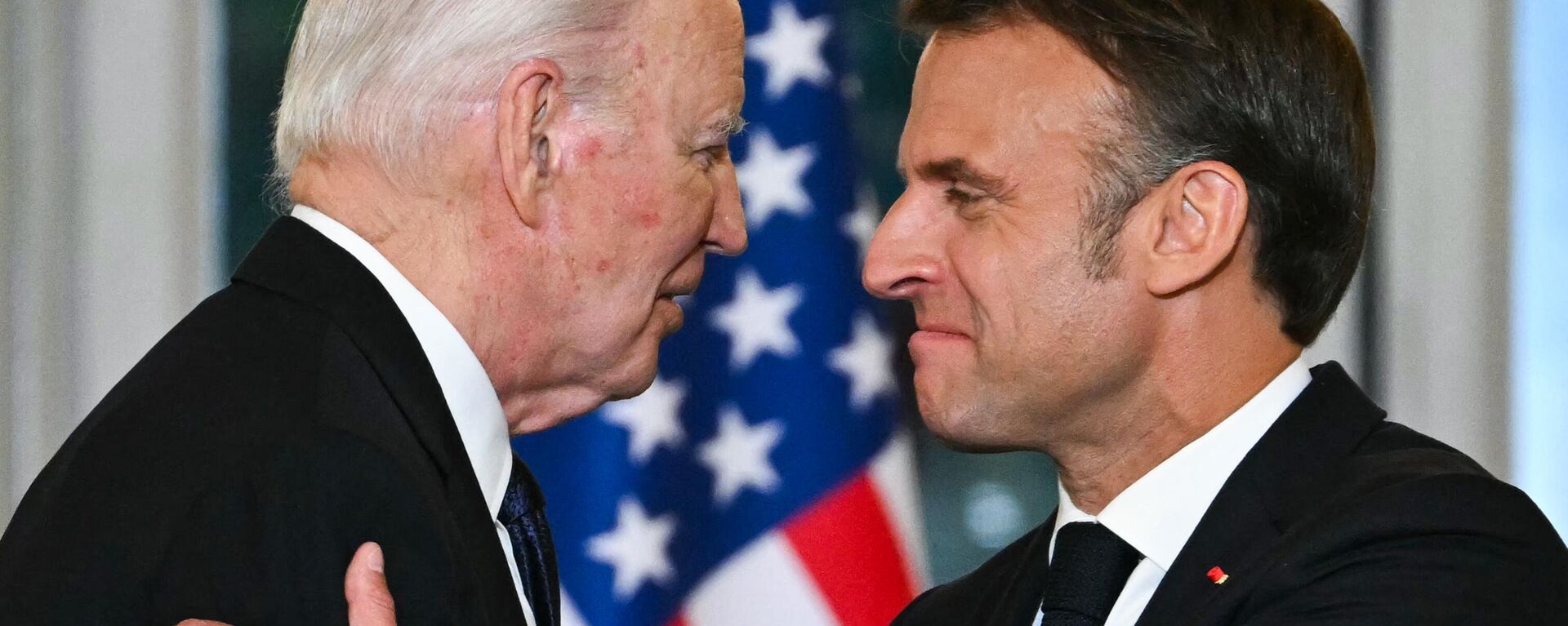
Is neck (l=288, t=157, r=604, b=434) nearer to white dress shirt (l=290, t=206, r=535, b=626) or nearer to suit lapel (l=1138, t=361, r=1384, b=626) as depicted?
white dress shirt (l=290, t=206, r=535, b=626)

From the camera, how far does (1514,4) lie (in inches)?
116

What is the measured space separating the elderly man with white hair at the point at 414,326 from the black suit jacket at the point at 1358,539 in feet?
2.19

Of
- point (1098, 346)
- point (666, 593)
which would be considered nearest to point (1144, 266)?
point (1098, 346)

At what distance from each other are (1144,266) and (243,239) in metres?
2.09

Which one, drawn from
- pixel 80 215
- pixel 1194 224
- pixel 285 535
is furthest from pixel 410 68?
pixel 80 215

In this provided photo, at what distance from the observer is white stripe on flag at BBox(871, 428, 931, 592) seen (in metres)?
2.98

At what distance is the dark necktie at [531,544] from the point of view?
175 centimetres

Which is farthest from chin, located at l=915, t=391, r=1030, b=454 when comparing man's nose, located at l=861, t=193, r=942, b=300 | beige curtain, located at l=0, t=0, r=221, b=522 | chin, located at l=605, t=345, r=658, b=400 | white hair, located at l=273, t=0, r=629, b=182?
beige curtain, located at l=0, t=0, r=221, b=522

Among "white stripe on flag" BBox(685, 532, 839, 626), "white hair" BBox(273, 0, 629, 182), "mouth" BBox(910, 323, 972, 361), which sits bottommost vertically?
"white stripe on flag" BBox(685, 532, 839, 626)

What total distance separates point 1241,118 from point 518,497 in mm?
950

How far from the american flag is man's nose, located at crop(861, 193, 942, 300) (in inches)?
36.2

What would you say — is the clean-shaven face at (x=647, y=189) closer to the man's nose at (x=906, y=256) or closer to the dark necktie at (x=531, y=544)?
the dark necktie at (x=531, y=544)

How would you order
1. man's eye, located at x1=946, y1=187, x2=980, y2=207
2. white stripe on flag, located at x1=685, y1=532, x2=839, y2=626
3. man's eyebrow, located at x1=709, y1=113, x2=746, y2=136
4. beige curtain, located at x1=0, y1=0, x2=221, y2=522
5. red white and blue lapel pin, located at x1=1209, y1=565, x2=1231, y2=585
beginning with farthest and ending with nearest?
beige curtain, located at x1=0, y1=0, x2=221, y2=522 → white stripe on flag, located at x1=685, y1=532, x2=839, y2=626 → man's eye, located at x1=946, y1=187, x2=980, y2=207 → man's eyebrow, located at x1=709, y1=113, x2=746, y2=136 → red white and blue lapel pin, located at x1=1209, y1=565, x2=1231, y2=585

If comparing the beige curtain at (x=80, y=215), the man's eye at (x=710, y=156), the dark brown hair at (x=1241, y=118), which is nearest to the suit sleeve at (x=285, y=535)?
the man's eye at (x=710, y=156)
